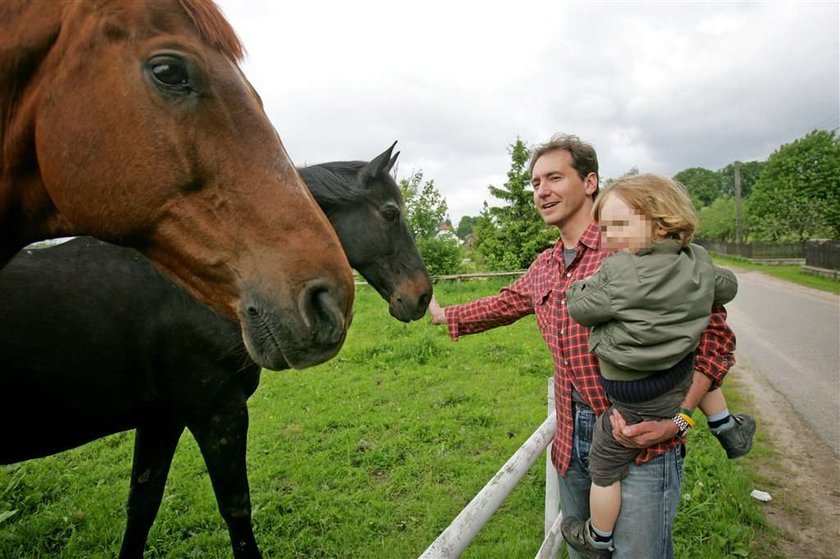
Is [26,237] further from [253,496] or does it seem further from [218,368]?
[253,496]

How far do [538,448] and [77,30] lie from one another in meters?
2.54

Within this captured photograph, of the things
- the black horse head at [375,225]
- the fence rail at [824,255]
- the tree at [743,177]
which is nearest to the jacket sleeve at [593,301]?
the black horse head at [375,225]

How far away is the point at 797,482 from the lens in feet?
13.9

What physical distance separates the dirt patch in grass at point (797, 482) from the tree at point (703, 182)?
10547 cm

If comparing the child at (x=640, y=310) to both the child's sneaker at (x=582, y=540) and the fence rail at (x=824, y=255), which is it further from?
the fence rail at (x=824, y=255)

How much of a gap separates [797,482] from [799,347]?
5540 millimetres

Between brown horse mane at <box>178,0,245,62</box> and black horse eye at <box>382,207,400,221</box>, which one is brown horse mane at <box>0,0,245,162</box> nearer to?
brown horse mane at <box>178,0,245,62</box>

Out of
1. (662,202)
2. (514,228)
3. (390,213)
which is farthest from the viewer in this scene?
(514,228)

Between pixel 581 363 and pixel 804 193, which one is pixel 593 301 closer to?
pixel 581 363

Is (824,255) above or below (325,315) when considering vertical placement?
below

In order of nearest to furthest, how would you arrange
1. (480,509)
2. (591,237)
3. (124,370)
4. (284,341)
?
(284,341) → (480,509) → (591,237) → (124,370)

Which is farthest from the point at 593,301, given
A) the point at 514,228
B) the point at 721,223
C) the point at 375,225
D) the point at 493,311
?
the point at 721,223

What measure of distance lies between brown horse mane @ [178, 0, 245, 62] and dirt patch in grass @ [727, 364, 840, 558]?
14.4 feet

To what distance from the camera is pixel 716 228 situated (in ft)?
186
